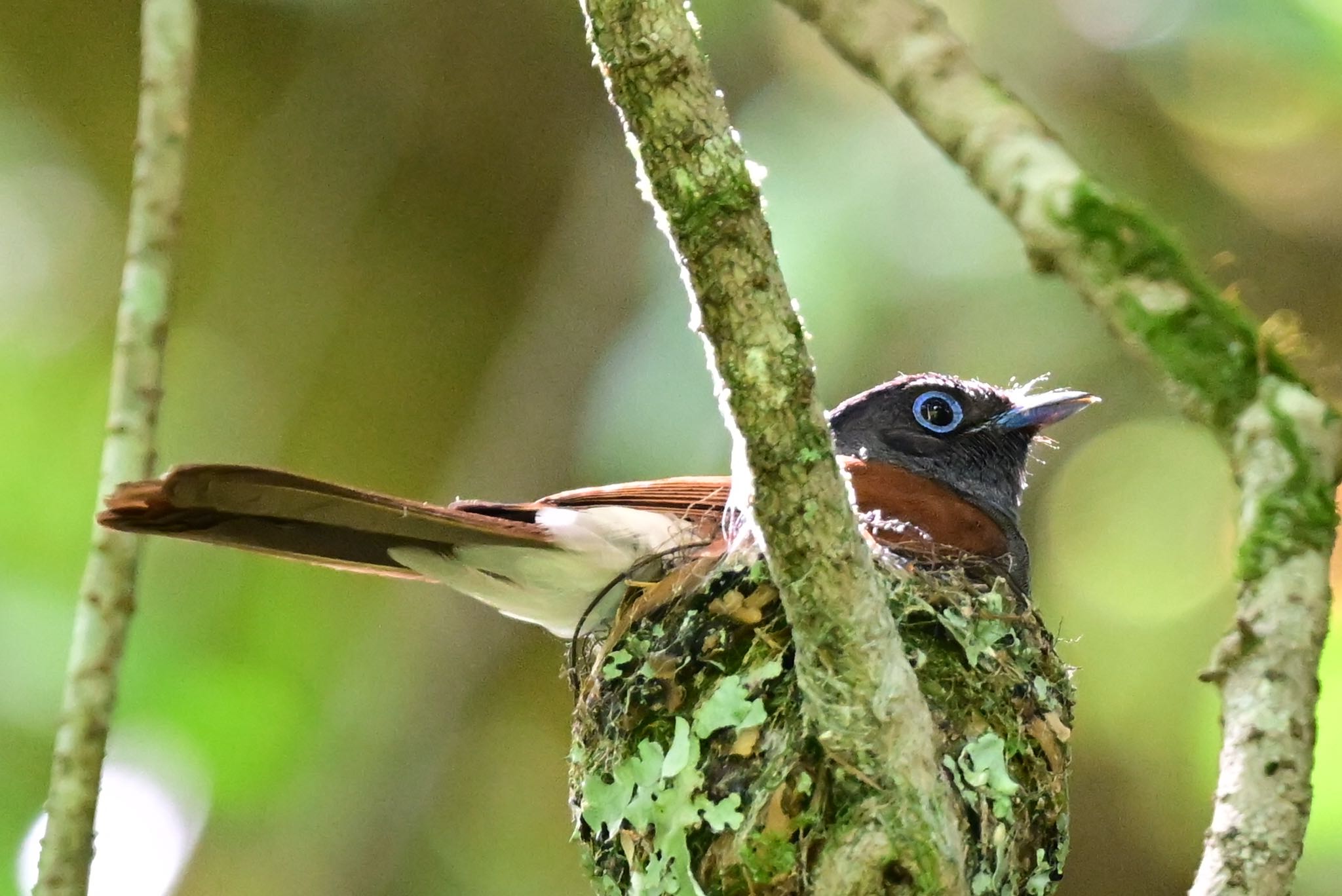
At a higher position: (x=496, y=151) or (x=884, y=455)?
(x=496, y=151)

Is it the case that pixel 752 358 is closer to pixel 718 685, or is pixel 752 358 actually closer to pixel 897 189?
pixel 718 685

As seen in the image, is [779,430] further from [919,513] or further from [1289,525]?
[919,513]

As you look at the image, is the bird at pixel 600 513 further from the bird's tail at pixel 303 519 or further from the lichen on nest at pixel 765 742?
the lichen on nest at pixel 765 742

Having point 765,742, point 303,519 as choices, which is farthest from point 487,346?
point 765,742

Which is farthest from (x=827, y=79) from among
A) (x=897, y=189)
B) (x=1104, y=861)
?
(x=1104, y=861)

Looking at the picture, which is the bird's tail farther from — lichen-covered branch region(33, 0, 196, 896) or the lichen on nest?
the lichen on nest

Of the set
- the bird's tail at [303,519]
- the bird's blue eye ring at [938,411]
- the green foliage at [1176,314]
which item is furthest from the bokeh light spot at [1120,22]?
the bird's tail at [303,519]
